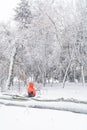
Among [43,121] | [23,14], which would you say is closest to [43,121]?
[43,121]

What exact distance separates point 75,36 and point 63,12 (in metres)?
3.04

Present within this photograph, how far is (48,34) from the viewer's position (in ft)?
81.6

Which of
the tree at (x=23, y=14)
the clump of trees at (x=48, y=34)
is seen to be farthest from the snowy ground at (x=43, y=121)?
the tree at (x=23, y=14)

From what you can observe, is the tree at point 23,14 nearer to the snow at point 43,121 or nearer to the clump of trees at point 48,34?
the clump of trees at point 48,34

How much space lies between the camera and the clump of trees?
2288 centimetres

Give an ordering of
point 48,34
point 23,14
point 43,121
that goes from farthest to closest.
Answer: point 23,14, point 48,34, point 43,121

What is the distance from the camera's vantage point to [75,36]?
23047 millimetres

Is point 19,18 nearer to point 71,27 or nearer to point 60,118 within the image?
point 71,27

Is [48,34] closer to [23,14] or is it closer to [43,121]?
[23,14]

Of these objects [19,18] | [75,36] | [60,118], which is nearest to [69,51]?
[75,36]

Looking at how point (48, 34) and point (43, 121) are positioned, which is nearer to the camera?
point (43, 121)

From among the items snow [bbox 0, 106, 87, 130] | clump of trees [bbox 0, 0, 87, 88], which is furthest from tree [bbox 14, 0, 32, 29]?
snow [bbox 0, 106, 87, 130]

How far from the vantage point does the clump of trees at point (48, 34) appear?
22.9m

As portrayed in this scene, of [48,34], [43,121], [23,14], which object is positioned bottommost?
[43,121]
